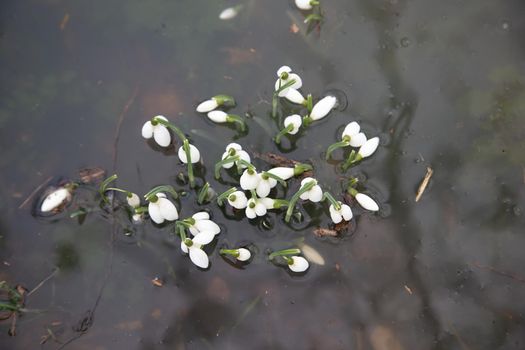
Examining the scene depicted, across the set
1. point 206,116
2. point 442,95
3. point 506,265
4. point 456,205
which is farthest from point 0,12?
point 506,265

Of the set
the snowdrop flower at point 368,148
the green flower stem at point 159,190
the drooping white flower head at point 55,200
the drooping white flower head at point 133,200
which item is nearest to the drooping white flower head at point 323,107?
the snowdrop flower at point 368,148

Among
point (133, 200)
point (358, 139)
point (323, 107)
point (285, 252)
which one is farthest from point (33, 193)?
point (358, 139)

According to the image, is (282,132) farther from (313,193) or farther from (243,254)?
(243,254)

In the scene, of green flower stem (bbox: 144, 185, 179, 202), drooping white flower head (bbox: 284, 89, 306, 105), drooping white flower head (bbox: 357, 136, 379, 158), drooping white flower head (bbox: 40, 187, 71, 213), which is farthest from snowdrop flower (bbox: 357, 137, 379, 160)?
drooping white flower head (bbox: 40, 187, 71, 213)

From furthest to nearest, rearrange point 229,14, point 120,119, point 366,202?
1. point 229,14
2. point 120,119
3. point 366,202

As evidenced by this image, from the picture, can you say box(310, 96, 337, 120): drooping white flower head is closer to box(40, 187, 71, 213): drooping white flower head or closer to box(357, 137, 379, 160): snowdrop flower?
box(357, 137, 379, 160): snowdrop flower
